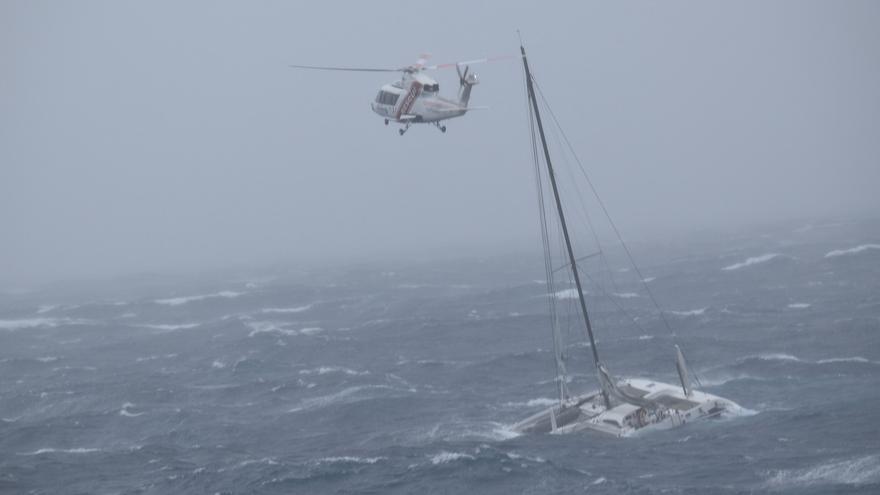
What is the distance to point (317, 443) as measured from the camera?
47156 millimetres

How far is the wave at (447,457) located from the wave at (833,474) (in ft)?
44.1

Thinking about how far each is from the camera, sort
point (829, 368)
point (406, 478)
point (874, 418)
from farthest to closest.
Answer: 1. point (829, 368)
2. point (874, 418)
3. point (406, 478)

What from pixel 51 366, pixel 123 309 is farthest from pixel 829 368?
pixel 123 309

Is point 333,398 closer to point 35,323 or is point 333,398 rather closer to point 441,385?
point 441,385

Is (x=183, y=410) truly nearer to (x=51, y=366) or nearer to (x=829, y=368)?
(x=51, y=366)

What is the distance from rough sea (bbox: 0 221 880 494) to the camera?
38.6 meters

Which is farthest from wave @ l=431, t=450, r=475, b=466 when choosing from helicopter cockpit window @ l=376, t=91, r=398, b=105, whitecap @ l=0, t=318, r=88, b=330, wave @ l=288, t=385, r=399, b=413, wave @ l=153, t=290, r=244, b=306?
wave @ l=153, t=290, r=244, b=306

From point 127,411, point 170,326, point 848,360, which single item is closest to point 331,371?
point 127,411

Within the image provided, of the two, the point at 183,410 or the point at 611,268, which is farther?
the point at 611,268

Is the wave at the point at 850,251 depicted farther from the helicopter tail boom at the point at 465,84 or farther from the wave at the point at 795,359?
the helicopter tail boom at the point at 465,84

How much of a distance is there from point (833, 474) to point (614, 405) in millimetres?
13773

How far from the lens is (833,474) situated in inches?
1353

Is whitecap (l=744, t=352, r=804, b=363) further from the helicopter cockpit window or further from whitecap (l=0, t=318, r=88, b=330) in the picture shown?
whitecap (l=0, t=318, r=88, b=330)

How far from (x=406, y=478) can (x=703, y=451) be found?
13.6m
